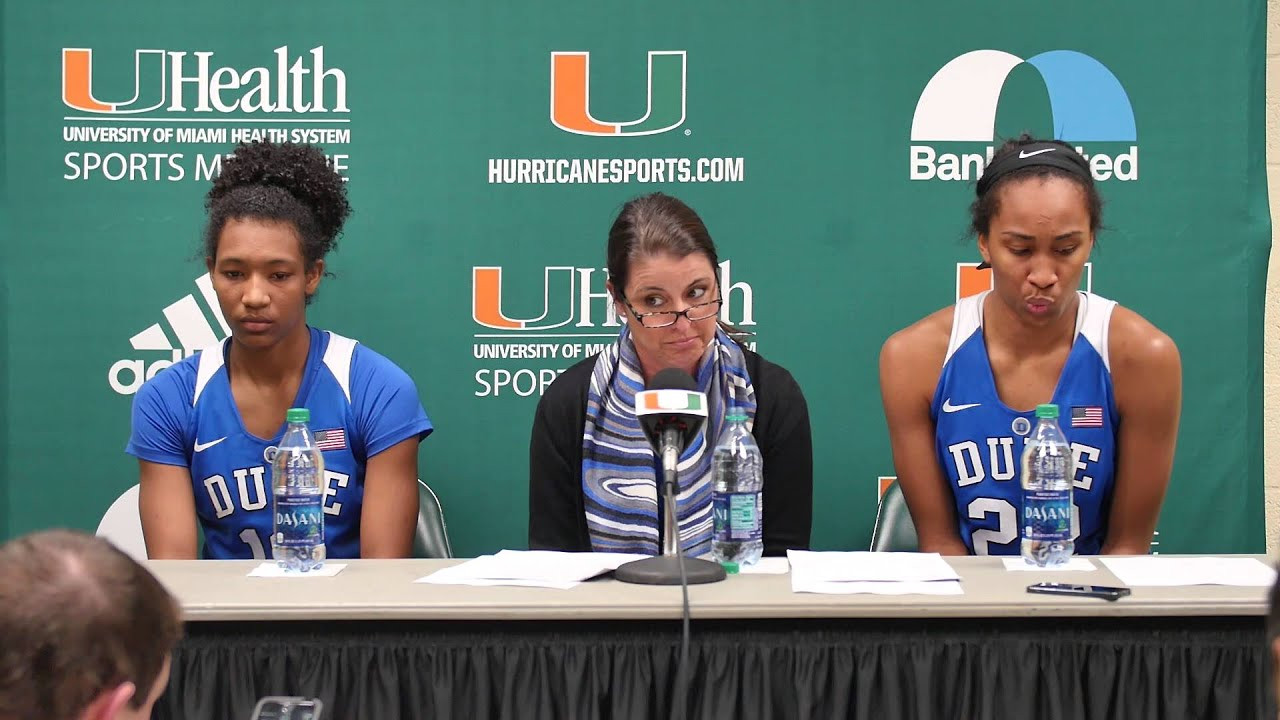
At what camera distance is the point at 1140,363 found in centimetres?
243

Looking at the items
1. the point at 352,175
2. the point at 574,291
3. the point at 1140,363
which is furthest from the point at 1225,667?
the point at 352,175

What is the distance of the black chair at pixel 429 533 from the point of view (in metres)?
2.76

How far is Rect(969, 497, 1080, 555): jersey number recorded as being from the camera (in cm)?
243

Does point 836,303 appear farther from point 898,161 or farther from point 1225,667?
point 1225,667

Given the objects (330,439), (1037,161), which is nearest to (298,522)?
(330,439)

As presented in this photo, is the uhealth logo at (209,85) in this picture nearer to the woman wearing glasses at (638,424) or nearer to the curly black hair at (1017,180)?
the woman wearing glasses at (638,424)

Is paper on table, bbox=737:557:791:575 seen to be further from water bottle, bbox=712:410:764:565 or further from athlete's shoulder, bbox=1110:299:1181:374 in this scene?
athlete's shoulder, bbox=1110:299:1181:374

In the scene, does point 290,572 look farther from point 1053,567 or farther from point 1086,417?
point 1086,417

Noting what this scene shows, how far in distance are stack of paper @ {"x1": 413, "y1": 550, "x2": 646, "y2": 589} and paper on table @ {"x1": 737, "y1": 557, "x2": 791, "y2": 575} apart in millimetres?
173

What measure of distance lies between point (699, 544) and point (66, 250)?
192 centimetres

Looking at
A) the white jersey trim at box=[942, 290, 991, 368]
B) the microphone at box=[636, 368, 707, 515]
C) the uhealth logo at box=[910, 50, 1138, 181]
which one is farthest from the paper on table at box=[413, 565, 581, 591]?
the uhealth logo at box=[910, 50, 1138, 181]

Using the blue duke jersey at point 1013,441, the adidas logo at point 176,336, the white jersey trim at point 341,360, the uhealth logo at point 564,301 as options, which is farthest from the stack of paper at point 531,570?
the adidas logo at point 176,336

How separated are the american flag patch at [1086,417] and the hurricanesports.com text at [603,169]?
3.68 ft

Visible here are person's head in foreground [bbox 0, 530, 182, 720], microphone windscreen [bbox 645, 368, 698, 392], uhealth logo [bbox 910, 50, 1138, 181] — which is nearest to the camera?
person's head in foreground [bbox 0, 530, 182, 720]
